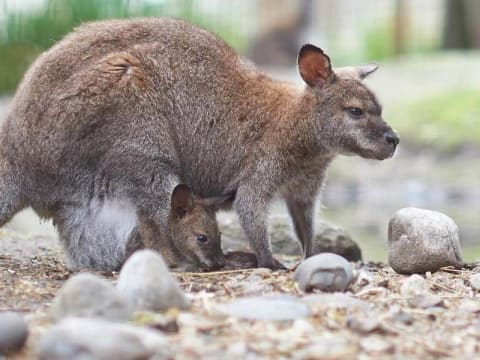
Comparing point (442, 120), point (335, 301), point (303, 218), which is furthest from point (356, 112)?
point (442, 120)

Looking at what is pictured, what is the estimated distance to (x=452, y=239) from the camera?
5.21 m

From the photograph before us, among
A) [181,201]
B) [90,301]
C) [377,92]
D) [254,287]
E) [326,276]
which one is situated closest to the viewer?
[90,301]

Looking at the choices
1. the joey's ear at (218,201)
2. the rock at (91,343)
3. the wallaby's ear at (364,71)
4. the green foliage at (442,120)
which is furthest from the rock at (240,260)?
the green foliage at (442,120)

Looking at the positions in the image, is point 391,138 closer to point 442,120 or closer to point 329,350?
point 329,350

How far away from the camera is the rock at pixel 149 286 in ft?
12.0

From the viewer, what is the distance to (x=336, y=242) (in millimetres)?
6270

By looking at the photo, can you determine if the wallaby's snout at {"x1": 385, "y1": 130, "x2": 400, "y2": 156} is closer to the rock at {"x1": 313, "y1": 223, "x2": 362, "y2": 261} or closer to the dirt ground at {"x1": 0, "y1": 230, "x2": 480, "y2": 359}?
the dirt ground at {"x1": 0, "y1": 230, "x2": 480, "y2": 359}

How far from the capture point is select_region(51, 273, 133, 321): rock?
3.42 meters

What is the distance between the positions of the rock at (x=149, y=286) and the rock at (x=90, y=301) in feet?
0.61

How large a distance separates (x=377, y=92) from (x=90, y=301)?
10.5 metres

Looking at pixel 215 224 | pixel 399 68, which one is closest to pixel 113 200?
pixel 215 224

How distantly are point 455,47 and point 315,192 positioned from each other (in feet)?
42.5

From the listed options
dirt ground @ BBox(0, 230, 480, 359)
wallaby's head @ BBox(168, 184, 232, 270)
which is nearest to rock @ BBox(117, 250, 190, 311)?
dirt ground @ BBox(0, 230, 480, 359)

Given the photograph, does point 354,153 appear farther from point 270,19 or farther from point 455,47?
point 455,47
